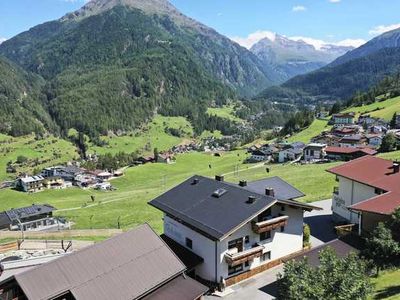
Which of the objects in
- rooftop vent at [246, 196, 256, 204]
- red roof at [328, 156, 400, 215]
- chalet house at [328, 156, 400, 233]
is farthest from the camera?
chalet house at [328, 156, 400, 233]

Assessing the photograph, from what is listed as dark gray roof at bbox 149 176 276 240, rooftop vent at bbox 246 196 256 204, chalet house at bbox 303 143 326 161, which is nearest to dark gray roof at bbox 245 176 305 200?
dark gray roof at bbox 149 176 276 240

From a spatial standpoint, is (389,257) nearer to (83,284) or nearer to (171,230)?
(171,230)

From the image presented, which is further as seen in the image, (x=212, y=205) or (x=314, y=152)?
(x=314, y=152)

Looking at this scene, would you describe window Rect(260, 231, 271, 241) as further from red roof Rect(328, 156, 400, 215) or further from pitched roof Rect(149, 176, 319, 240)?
red roof Rect(328, 156, 400, 215)

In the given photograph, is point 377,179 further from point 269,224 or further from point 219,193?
point 219,193

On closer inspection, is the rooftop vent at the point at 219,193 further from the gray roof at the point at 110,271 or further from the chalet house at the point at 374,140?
the chalet house at the point at 374,140

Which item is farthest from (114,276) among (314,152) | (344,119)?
(344,119)
